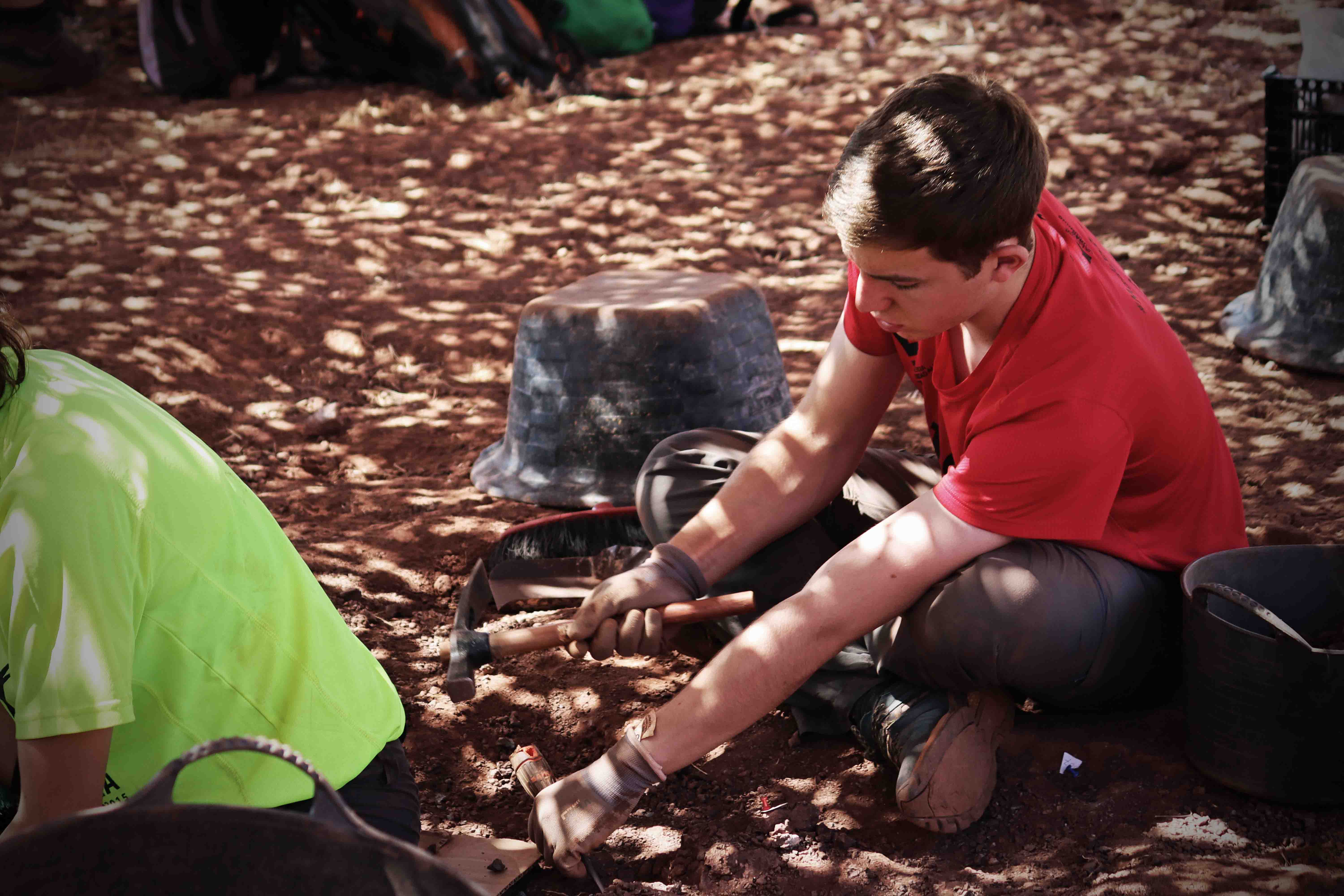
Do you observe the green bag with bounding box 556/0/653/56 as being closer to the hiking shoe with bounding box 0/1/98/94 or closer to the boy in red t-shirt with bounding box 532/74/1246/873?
the hiking shoe with bounding box 0/1/98/94

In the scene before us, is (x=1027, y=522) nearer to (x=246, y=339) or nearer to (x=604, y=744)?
(x=604, y=744)

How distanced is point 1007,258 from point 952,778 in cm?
86

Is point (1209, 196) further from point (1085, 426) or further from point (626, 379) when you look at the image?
point (1085, 426)

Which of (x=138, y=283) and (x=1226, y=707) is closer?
(x=1226, y=707)

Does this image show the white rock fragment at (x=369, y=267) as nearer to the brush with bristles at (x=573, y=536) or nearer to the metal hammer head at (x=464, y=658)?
the brush with bristles at (x=573, y=536)

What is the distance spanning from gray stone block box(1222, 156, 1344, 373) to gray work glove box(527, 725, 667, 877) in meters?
2.91

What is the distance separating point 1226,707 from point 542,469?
1.97 meters

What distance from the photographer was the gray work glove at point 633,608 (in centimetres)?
207

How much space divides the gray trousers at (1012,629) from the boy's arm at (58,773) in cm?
127

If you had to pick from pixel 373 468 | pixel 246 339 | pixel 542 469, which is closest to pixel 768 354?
pixel 542 469

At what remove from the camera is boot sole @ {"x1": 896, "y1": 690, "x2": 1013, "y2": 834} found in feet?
6.21

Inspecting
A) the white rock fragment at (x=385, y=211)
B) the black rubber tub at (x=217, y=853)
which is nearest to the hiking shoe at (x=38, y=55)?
the white rock fragment at (x=385, y=211)

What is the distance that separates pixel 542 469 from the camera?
3.28m

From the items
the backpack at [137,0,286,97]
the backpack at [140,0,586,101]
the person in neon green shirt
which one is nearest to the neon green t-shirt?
the person in neon green shirt
